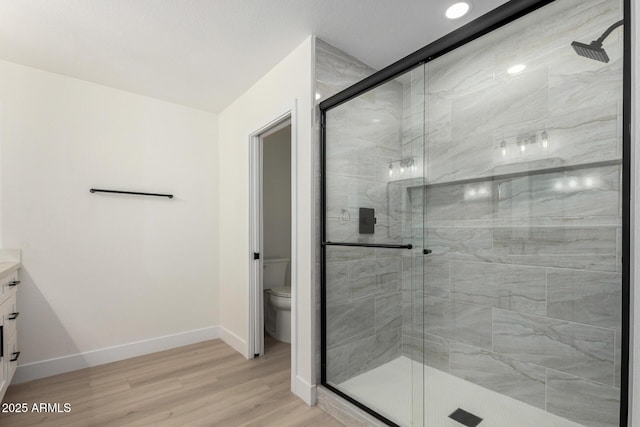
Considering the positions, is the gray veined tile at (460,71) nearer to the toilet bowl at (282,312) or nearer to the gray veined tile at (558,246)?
the gray veined tile at (558,246)

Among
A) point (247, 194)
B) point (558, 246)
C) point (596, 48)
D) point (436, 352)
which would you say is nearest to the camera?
point (596, 48)

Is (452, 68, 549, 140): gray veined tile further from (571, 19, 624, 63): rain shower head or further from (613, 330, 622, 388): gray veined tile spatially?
(613, 330, 622, 388): gray veined tile

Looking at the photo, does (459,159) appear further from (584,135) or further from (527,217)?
(584,135)

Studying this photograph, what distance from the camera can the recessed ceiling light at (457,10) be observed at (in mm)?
1795

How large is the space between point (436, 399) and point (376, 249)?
34.2 inches

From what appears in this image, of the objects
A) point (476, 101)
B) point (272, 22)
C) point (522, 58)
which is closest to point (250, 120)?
point (272, 22)

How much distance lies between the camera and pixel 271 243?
3.79 metres

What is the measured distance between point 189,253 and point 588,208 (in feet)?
9.99

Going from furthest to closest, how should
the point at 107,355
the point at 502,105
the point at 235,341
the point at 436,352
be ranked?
1. the point at 235,341
2. the point at 107,355
3. the point at 436,352
4. the point at 502,105

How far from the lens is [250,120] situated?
Result: 282 centimetres

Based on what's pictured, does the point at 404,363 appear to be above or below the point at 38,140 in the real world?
below

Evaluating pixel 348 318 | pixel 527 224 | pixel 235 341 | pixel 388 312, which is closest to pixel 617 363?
pixel 527 224

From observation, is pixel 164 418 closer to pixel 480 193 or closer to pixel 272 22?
pixel 480 193

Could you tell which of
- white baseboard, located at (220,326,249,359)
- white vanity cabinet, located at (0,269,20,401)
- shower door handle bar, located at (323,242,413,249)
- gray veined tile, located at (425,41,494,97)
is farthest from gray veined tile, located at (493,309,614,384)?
white vanity cabinet, located at (0,269,20,401)
